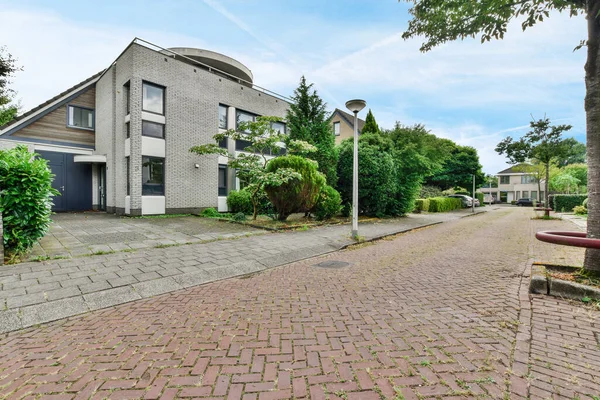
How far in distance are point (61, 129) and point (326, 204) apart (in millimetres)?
14440

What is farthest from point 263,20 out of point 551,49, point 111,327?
point 111,327

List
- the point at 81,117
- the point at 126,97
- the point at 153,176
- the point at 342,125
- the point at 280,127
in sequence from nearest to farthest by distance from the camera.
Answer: the point at 153,176 < the point at 126,97 < the point at 81,117 < the point at 280,127 < the point at 342,125

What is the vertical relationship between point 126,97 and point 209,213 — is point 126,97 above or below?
above

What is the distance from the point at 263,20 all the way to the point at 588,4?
Answer: 688 centimetres

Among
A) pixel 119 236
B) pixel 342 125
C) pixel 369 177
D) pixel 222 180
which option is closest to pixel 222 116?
pixel 222 180

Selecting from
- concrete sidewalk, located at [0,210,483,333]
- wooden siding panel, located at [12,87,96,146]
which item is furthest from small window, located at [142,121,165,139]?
concrete sidewalk, located at [0,210,483,333]

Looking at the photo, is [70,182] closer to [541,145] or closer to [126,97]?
[126,97]

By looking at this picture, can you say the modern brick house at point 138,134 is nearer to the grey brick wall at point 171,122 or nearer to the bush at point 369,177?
the grey brick wall at point 171,122

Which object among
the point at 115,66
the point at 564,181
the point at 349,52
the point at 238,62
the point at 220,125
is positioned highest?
the point at 238,62

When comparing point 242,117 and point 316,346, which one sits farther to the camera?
point 242,117

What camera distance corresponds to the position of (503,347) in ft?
8.78

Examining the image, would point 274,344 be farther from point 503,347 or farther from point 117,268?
point 117,268

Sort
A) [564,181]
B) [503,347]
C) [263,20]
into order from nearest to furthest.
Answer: [503,347] < [263,20] < [564,181]

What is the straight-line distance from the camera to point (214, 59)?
17656mm
